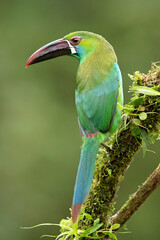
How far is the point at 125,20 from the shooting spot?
26.8ft

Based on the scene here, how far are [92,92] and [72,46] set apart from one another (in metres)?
0.51

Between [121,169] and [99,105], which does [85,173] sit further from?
[99,105]

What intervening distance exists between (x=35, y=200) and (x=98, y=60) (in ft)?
14.1

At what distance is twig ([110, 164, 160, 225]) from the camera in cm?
254

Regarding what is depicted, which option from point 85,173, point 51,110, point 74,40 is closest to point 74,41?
point 74,40

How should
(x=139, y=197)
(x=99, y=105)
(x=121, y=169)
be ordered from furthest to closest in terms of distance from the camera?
(x=99, y=105) → (x=121, y=169) → (x=139, y=197)

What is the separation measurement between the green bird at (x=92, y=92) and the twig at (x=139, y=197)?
0.72ft

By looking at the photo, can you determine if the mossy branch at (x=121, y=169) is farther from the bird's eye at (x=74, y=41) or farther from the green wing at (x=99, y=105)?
the bird's eye at (x=74, y=41)

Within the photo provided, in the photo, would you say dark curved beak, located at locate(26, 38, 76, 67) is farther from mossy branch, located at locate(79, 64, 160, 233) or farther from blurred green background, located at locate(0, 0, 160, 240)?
blurred green background, located at locate(0, 0, 160, 240)

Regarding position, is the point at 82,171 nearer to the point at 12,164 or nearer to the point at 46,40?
the point at 12,164

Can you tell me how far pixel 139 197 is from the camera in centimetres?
256

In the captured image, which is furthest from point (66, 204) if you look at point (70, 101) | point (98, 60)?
point (98, 60)

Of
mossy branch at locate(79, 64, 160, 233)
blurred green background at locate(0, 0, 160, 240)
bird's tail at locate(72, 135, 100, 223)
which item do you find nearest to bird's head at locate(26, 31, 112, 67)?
bird's tail at locate(72, 135, 100, 223)

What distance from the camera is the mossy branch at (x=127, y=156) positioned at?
8.43 feet
